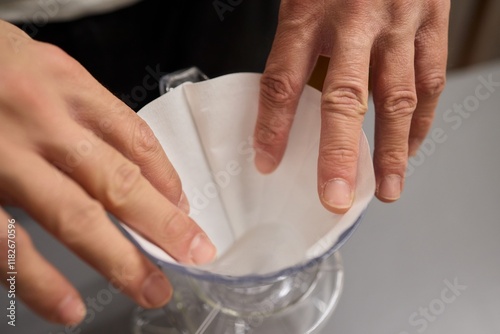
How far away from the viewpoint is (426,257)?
51 centimetres

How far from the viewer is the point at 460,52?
119 cm

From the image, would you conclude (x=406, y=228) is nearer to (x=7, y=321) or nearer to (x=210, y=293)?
(x=210, y=293)

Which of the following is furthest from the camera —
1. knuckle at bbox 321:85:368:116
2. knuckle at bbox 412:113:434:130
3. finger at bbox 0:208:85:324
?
knuckle at bbox 412:113:434:130

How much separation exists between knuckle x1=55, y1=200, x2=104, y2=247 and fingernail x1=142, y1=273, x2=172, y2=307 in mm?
46

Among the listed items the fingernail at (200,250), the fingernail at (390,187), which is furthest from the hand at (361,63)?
the fingernail at (200,250)

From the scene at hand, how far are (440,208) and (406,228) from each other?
0.14 ft

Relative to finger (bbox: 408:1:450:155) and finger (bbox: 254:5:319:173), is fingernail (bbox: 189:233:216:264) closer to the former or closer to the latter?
finger (bbox: 254:5:319:173)

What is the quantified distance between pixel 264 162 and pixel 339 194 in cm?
11

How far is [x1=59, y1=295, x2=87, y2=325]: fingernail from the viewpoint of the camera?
299mm

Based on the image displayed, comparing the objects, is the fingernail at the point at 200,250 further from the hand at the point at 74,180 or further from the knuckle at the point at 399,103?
the knuckle at the point at 399,103

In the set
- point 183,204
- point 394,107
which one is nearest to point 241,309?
point 183,204

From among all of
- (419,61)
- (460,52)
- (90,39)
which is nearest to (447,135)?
(419,61)

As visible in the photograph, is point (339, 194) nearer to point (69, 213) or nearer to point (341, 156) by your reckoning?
point (341, 156)

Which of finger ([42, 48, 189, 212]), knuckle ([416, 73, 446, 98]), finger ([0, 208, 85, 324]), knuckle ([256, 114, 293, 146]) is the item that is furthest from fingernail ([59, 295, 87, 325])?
knuckle ([416, 73, 446, 98])
